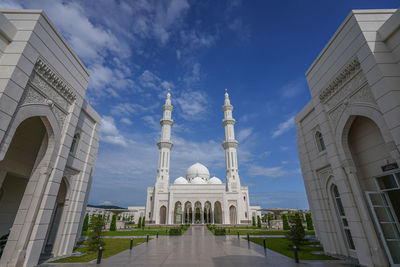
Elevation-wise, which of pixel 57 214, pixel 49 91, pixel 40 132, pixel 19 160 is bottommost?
pixel 57 214

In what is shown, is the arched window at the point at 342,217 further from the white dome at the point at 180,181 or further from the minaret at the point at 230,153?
the white dome at the point at 180,181

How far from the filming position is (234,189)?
121ft

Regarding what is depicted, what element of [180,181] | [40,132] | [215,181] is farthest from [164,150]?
[40,132]

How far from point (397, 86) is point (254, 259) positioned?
7904 mm

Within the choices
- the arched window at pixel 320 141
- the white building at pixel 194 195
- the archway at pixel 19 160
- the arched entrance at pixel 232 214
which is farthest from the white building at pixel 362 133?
the arched entrance at pixel 232 214

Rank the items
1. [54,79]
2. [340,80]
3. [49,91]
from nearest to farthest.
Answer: [340,80] < [49,91] < [54,79]

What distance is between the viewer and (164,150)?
38219 millimetres

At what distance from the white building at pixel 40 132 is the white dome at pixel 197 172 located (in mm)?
35212

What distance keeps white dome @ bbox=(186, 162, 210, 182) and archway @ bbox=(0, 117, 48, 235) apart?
3521cm

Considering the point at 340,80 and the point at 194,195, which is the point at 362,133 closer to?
the point at 340,80

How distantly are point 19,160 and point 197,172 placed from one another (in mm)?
37309

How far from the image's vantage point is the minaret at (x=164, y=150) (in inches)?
1459

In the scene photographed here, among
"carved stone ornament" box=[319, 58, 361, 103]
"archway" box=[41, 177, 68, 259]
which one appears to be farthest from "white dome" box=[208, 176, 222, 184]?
"carved stone ornament" box=[319, 58, 361, 103]

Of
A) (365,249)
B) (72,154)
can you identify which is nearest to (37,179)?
(72,154)
